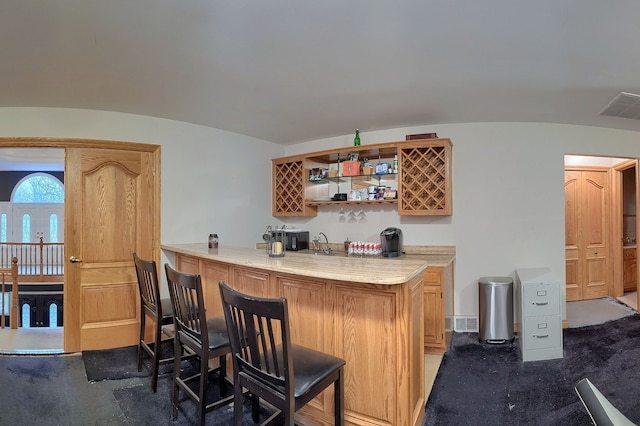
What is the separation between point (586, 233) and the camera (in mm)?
4766

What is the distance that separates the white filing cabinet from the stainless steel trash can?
0.28 m

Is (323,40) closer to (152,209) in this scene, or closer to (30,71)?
(30,71)

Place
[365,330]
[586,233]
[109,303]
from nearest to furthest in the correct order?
1. [365,330]
2. [109,303]
3. [586,233]

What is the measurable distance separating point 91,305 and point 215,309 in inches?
59.8

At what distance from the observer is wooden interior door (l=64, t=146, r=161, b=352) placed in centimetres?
311

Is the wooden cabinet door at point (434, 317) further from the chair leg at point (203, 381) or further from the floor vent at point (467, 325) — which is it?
the chair leg at point (203, 381)

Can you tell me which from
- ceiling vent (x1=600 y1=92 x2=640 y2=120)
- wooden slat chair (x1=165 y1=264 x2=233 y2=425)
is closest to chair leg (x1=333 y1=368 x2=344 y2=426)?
wooden slat chair (x1=165 y1=264 x2=233 y2=425)

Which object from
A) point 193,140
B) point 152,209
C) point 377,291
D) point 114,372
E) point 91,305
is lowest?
point 114,372

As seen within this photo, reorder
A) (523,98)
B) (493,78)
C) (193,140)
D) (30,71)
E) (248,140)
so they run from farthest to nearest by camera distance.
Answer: (248,140)
(193,140)
(523,98)
(493,78)
(30,71)

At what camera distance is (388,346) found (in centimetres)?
168

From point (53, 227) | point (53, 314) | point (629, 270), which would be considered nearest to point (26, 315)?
point (53, 314)

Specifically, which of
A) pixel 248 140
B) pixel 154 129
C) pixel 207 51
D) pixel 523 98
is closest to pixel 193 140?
pixel 154 129

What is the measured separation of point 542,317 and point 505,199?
4.22 feet

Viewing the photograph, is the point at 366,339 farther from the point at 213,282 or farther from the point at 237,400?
the point at 213,282
